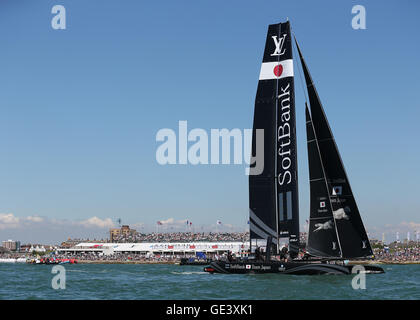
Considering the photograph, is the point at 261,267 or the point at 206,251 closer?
the point at 261,267

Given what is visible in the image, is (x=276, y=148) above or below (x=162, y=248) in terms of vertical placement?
above

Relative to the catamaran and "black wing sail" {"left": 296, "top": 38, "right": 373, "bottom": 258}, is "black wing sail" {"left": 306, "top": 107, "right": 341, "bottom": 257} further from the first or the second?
"black wing sail" {"left": 296, "top": 38, "right": 373, "bottom": 258}

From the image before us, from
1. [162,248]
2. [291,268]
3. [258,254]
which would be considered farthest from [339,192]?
[162,248]

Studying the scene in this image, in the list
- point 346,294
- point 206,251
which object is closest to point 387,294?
point 346,294

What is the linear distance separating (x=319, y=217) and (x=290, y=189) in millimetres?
2849

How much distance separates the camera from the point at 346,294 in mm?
23141

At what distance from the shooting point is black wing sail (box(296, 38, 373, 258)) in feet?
105

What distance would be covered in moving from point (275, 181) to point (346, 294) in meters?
13.0

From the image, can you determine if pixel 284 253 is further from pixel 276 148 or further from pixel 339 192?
pixel 276 148

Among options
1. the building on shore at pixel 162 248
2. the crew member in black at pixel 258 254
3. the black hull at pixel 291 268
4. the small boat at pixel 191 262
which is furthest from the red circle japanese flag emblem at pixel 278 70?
the building on shore at pixel 162 248

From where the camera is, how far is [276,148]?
1382 inches

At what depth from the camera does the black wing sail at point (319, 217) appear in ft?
106
